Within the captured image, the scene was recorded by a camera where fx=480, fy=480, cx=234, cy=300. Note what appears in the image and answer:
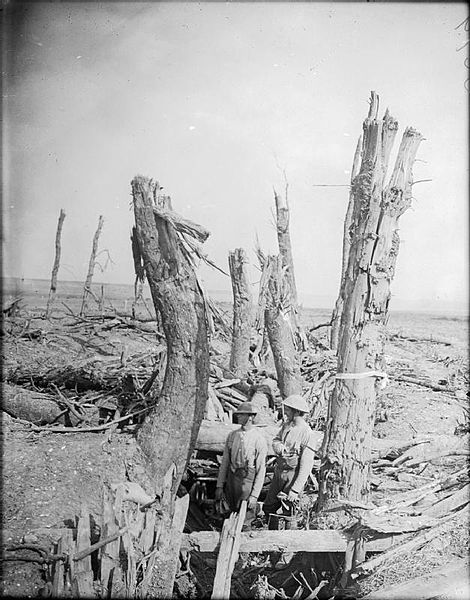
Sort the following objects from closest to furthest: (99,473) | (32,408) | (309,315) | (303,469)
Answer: (99,473)
(303,469)
(32,408)
(309,315)

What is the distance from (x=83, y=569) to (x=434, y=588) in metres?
2.02

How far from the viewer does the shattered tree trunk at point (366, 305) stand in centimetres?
318

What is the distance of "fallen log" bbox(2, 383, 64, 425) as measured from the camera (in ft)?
16.2

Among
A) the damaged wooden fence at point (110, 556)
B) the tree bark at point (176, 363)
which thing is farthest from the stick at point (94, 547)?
the tree bark at point (176, 363)

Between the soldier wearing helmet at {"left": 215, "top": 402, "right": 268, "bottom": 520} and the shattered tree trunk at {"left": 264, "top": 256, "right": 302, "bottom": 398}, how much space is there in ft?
7.10

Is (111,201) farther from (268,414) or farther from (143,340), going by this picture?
(143,340)

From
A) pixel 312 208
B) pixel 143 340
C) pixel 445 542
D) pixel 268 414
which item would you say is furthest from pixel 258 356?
pixel 445 542

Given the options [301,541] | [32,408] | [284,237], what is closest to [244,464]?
[301,541]

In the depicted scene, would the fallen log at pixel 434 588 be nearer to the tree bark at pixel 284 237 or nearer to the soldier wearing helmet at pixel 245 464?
the soldier wearing helmet at pixel 245 464

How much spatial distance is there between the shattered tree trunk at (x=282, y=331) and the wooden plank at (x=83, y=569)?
11.8 feet

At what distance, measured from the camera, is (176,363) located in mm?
3795

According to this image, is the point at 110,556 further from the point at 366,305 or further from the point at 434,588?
the point at 366,305

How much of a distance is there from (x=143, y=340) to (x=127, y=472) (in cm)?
550

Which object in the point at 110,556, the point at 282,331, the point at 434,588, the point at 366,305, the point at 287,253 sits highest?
the point at 287,253
